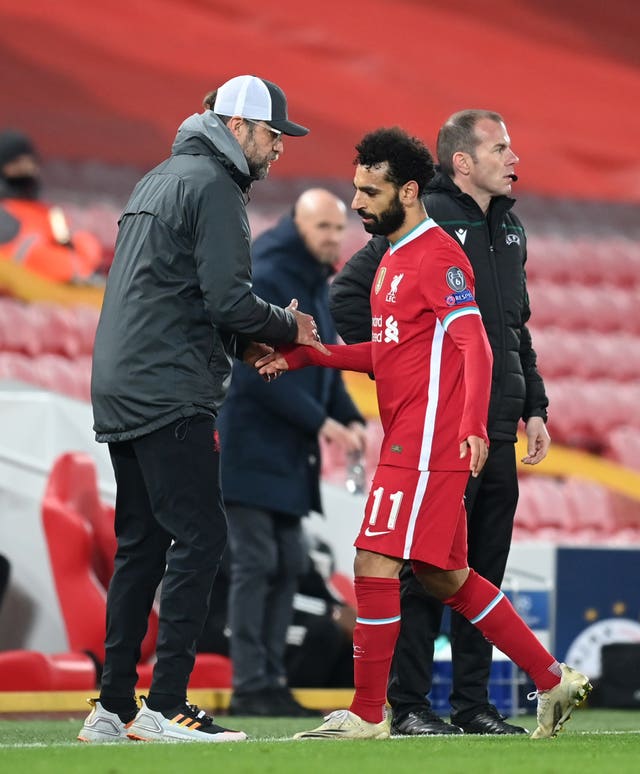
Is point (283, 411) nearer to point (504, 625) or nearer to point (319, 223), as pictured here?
point (319, 223)

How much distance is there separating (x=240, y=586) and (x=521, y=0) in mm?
7645

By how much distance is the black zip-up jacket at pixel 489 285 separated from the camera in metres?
4.20

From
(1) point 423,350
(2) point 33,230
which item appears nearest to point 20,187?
(2) point 33,230

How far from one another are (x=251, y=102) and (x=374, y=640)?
4.30 ft

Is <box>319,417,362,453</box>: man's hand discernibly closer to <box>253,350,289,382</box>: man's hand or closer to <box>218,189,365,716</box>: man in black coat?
<box>218,189,365,716</box>: man in black coat

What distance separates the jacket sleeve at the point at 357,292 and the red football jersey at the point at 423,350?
1.21ft

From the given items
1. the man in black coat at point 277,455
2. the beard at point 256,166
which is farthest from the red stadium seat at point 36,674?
the beard at point 256,166

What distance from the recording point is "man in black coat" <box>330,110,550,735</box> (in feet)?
13.6

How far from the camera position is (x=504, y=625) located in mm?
3781

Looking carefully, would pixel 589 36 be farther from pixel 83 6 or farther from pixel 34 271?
pixel 34 271

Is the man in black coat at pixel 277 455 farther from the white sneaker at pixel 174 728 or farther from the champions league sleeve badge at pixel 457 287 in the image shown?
the champions league sleeve badge at pixel 457 287

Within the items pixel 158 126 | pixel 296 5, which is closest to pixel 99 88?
pixel 158 126

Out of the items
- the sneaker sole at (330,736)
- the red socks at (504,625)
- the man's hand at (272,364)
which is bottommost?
the sneaker sole at (330,736)

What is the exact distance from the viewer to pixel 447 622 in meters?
5.93
